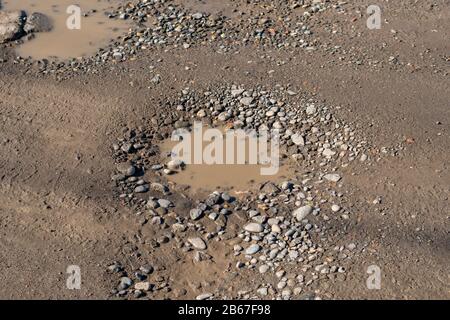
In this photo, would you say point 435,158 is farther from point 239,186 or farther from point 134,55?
point 134,55

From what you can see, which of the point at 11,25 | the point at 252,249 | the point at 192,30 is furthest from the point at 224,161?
the point at 11,25

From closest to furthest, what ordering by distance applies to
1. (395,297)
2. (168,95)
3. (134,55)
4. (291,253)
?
(395,297)
(291,253)
(168,95)
(134,55)

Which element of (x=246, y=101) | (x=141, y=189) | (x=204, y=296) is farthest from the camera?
(x=246, y=101)

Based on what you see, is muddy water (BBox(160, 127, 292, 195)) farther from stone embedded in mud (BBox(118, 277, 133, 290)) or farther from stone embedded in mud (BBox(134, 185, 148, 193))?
stone embedded in mud (BBox(118, 277, 133, 290))

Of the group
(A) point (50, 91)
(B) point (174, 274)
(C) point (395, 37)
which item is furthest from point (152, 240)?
(C) point (395, 37)

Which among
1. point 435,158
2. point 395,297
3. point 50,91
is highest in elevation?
point 50,91

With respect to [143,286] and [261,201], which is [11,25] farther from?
[143,286]

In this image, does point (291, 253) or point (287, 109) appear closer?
point (291, 253)
